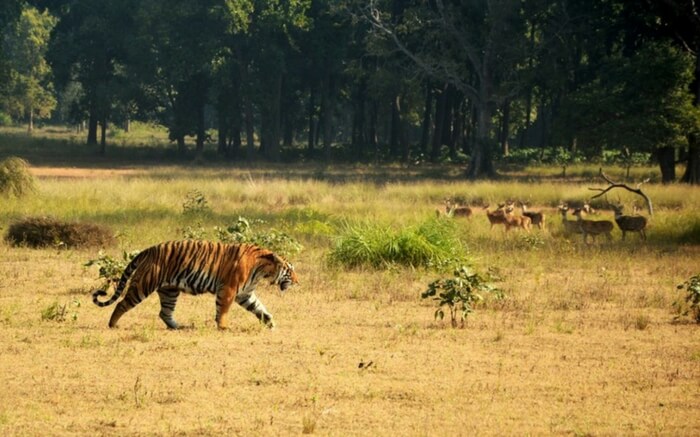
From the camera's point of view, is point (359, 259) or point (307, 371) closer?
point (307, 371)

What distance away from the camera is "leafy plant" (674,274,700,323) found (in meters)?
14.8

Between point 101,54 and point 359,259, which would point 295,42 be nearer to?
point 101,54

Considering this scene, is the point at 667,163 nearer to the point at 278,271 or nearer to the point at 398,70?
the point at 398,70

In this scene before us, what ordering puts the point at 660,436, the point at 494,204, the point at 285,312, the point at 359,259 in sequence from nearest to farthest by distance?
the point at 660,436 < the point at 285,312 < the point at 359,259 < the point at 494,204

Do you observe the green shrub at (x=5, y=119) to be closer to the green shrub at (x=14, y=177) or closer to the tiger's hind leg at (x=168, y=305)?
the green shrub at (x=14, y=177)

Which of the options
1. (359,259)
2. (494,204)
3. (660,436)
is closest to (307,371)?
(660,436)

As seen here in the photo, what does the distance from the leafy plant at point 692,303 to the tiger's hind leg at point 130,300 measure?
22.2 feet

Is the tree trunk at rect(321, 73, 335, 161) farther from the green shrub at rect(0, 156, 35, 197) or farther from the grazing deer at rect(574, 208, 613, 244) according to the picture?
the grazing deer at rect(574, 208, 613, 244)

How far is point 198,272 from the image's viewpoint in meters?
13.0

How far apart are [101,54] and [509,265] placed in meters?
53.0

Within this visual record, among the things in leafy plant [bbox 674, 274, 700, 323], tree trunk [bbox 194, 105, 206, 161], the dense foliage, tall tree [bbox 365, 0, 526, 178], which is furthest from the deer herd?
tree trunk [bbox 194, 105, 206, 161]

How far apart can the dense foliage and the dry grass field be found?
2324 centimetres

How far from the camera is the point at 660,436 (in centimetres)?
938

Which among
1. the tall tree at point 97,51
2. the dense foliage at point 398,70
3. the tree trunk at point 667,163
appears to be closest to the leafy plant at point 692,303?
the dense foliage at point 398,70
